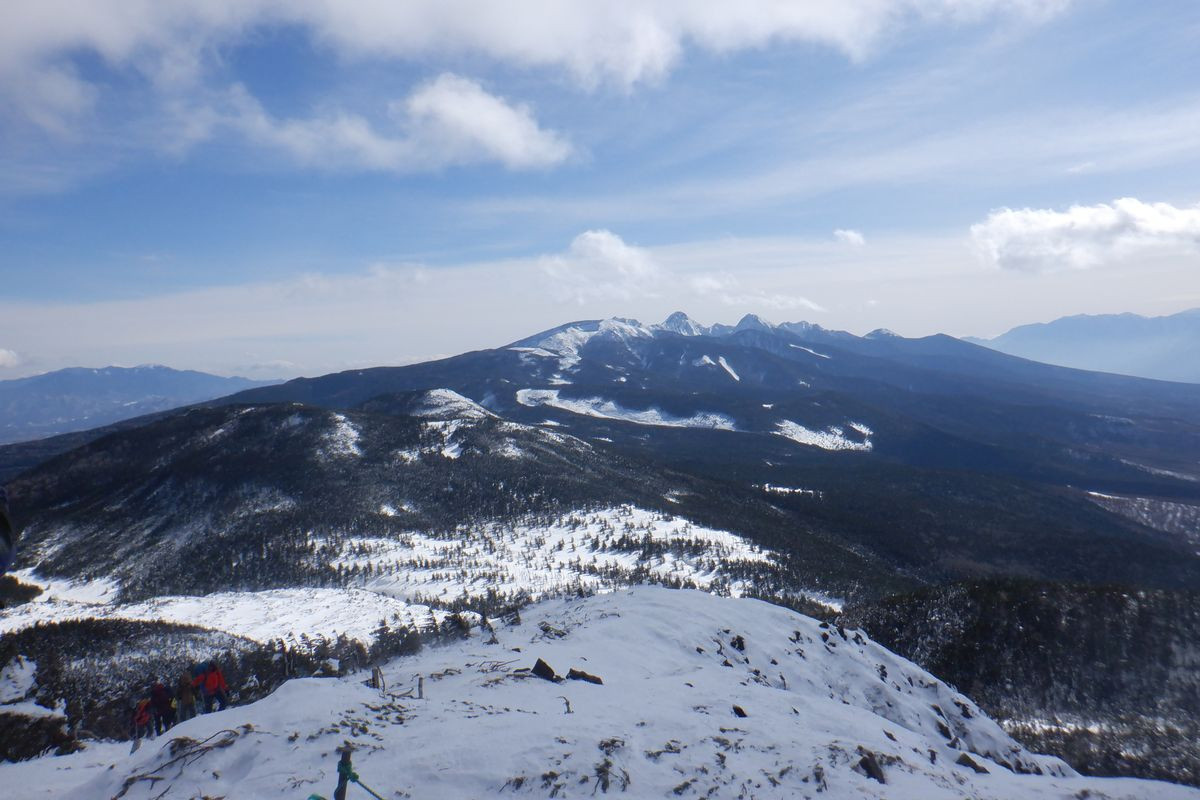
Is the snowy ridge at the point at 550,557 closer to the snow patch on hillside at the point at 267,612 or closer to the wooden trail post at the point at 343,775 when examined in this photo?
the snow patch on hillside at the point at 267,612

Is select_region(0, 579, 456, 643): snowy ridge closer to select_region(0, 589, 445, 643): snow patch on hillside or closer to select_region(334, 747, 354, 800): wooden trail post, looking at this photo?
select_region(0, 589, 445, 643): snow patch on hillside

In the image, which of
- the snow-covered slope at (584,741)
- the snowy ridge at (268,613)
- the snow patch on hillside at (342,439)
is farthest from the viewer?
the snow patch on hillside at (342,439)

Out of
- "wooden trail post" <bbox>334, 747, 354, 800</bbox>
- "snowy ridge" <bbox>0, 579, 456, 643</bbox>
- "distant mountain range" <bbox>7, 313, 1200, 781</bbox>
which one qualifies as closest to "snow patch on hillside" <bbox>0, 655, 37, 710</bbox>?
"snowy ridge" <bbox>0, 579, 456, 643</bbox>

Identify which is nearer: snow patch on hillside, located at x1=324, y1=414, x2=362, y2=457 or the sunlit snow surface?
the sunlit snow surface

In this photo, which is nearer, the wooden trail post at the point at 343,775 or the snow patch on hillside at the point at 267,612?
the wooden trail post at the point at 343,775

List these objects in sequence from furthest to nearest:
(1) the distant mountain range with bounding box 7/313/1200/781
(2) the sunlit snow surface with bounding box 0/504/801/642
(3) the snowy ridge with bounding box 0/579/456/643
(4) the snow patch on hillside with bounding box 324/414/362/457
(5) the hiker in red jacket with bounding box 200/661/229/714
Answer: (4) the snow patch on hillside with bounding box 324/414/362/457, (2) the sunlit snow surface with bounding box 0/504/801/642, (3) the snowy ridge with bounding box 0/579/456/643, (1) the distant mountain range with bounding box 7/313/1200/781, (5) the hiker in red jacket with bounding box 200/661/229/714

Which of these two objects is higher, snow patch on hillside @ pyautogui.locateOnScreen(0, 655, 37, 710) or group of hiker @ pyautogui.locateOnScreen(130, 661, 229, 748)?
group of hiker @ pyautogui.locateOnScreen(130, 661, 229, 748)

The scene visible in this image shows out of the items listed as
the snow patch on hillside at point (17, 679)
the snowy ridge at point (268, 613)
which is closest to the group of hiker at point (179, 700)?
the snow patch on hillside at point (17, 679)

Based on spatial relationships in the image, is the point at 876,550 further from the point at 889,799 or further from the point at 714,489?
the point at 889,799

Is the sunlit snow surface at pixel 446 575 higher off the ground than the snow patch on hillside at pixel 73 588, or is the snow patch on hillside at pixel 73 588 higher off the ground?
the sunlit snow surface at pixel 446 575

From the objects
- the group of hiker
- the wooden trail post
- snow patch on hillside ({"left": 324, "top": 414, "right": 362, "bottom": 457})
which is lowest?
snow patch on hillside ({"left": 324, "top": 414, "right": 362, "bottom": 457})
